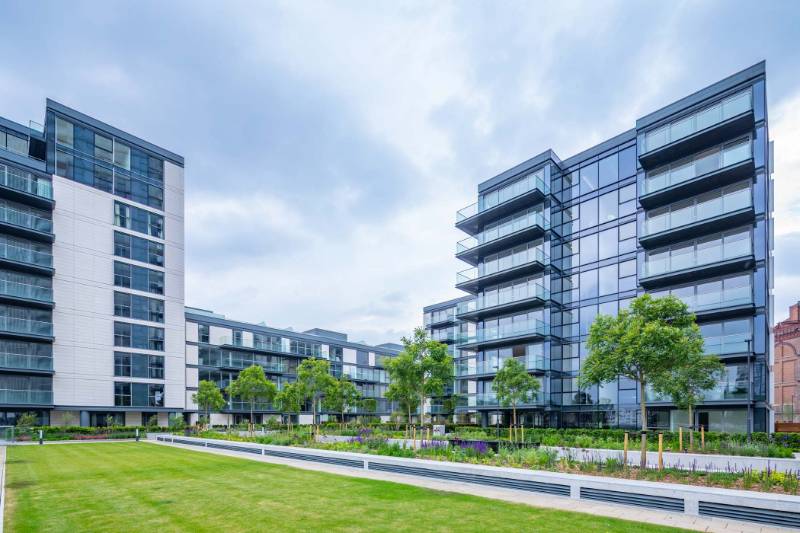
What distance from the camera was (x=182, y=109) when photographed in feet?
73.8

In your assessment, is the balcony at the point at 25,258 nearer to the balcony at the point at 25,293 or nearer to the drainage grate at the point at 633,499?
the balcony at the point at 25,293

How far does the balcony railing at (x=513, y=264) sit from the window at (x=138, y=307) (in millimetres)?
26945

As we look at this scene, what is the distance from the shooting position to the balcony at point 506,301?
102 feet

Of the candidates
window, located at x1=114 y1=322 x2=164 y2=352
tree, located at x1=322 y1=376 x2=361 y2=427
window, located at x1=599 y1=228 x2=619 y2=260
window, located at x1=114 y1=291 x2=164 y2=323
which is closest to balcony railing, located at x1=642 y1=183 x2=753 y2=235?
window, located at x1=599 y1=228 x2=619 y2=260

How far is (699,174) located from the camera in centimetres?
2506

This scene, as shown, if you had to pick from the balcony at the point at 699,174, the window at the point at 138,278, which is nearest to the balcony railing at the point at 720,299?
the balcony at the point at 699,174

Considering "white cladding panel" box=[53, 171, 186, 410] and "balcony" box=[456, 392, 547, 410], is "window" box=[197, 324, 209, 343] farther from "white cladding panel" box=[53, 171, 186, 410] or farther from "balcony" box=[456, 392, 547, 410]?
"balcony" box=[456, 392, 547, 410]

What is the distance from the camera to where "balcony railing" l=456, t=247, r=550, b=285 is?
31.5m

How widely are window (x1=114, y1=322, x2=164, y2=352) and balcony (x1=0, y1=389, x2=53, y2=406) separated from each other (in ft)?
19.9

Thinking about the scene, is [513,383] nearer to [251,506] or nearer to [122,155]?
→ [251,506]

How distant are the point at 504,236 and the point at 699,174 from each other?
12.2 metres

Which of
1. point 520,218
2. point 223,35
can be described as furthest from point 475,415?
point 223,35

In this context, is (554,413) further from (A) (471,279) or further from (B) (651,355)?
(B) (651,355)

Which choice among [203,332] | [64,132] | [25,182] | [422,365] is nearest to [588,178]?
[422,365]
